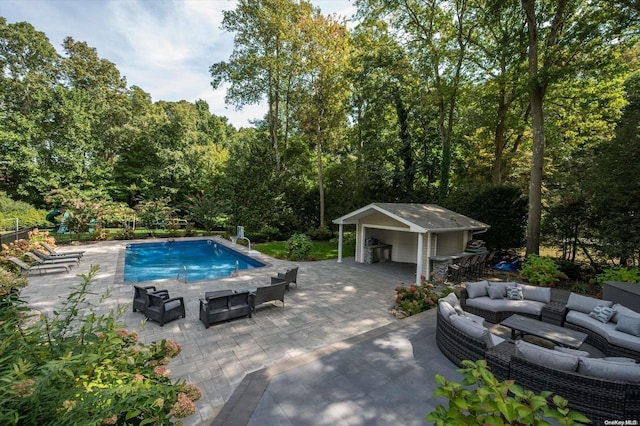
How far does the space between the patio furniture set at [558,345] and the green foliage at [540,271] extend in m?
3.55

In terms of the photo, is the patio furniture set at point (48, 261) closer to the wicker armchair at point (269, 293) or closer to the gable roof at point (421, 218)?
the wicker armchair at point (269, 293)

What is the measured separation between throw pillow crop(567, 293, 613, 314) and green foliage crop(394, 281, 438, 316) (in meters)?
3.02

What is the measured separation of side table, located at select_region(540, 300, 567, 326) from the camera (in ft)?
21.7

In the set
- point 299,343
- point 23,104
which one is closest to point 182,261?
point 299,343

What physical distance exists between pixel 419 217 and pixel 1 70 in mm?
33399

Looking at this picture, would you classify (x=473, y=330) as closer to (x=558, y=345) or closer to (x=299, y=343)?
(x=558, y=345)

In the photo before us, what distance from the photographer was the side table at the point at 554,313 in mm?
6617

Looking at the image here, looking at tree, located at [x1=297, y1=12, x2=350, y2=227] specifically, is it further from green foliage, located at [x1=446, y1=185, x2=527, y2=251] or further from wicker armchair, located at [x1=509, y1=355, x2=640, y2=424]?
wicker armchair, located at [x1=509, y1=355, x2=640, y2=424]

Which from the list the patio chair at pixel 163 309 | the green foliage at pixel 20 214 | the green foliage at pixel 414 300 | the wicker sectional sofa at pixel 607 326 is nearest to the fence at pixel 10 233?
the green foliage at pixel 20 214

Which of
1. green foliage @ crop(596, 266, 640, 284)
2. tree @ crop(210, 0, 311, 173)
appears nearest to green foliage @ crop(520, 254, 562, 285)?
green foliage @ crop(596, 266, 640, 284)

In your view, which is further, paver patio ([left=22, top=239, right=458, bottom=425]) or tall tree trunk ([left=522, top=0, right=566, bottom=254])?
tall tree trunk ([left=522, top=0, right=566, bottom=254])

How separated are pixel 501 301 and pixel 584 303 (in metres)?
1.67

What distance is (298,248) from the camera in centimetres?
1476

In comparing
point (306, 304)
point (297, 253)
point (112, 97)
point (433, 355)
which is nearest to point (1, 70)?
point (112, 97)
